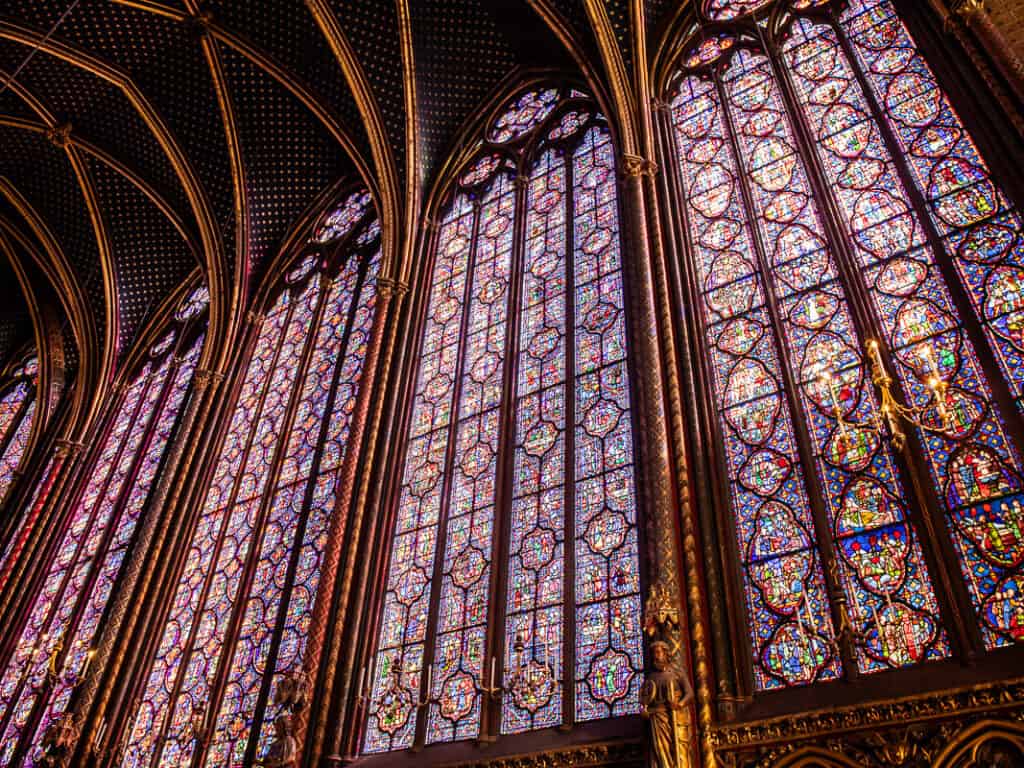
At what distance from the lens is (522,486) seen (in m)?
8.73

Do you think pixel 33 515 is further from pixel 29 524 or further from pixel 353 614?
pixel 353 614

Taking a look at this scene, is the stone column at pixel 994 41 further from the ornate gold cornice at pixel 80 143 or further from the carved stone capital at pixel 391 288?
the ornate gold cornice at pixel 80 143

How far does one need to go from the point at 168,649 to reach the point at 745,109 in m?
9.45

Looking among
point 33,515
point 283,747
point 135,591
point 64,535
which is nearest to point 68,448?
point 33,515

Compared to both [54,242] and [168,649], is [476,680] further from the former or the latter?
[54,242]

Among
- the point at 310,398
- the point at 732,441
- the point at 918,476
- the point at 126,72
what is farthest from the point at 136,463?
the point at 918,476

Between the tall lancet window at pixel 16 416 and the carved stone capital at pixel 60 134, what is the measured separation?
5019 mm

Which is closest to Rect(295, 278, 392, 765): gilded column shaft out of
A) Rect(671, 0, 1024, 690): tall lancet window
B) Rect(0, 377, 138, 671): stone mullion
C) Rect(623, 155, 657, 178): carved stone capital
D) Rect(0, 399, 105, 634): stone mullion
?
Rect(623, 155, 657, 178): carved stone capital

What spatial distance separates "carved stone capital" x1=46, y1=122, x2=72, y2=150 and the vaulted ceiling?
0.13 ft

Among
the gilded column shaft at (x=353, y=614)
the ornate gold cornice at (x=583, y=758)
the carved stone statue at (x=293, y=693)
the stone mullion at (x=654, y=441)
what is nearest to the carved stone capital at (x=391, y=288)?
the gilded column shaft at (x=353, y=614)

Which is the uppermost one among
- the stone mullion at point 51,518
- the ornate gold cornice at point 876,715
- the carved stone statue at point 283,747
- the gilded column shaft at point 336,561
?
the stone mullion at point 51,518

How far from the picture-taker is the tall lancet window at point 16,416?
16281mm

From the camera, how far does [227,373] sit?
44.1 feet

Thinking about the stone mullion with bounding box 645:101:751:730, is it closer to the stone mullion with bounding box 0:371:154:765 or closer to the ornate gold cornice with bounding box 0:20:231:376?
the ornate gold cornice with bounding box 0:20:231:376
